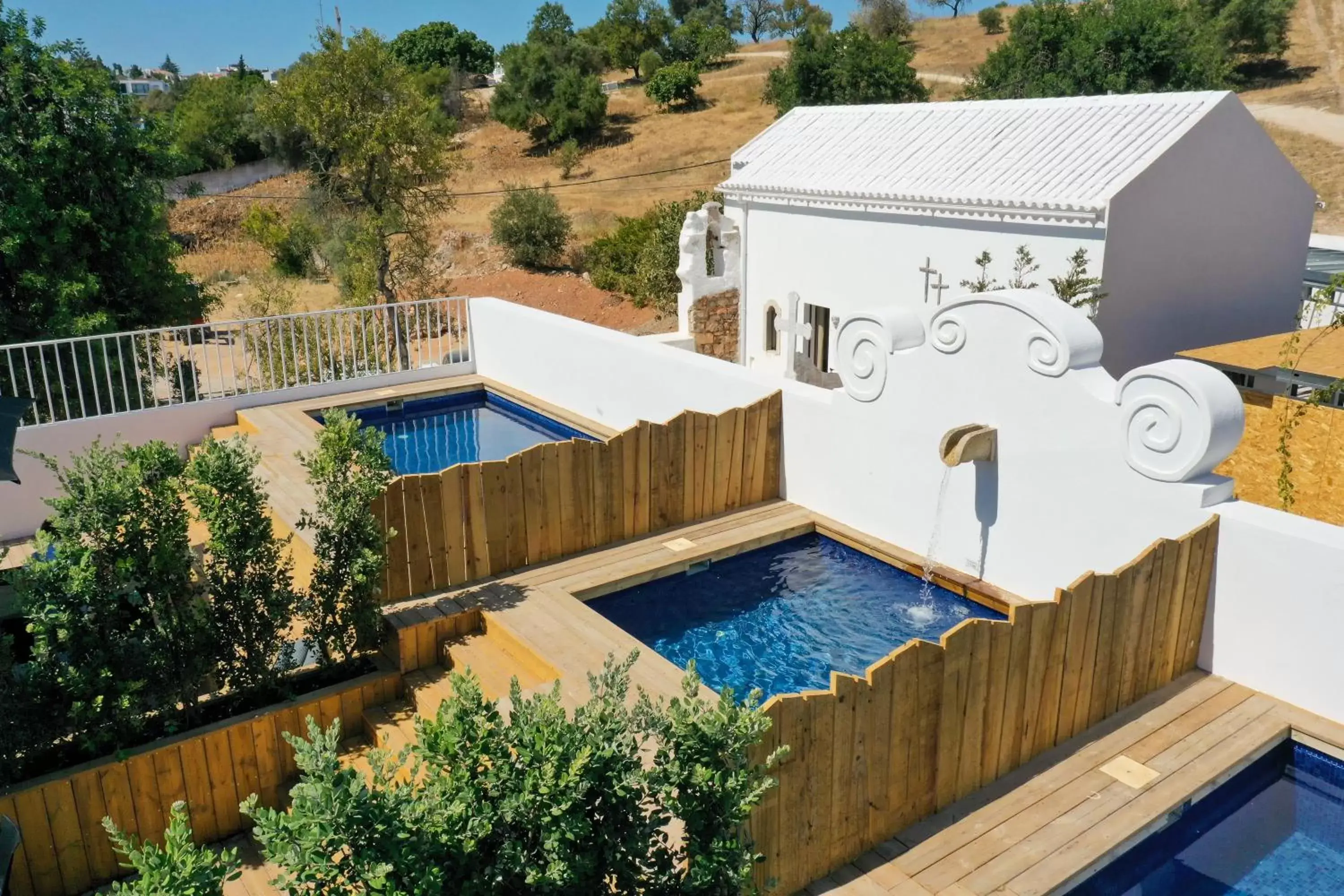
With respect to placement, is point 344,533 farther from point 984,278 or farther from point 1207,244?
point 1207,244

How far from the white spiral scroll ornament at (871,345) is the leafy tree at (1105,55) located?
3118 cm

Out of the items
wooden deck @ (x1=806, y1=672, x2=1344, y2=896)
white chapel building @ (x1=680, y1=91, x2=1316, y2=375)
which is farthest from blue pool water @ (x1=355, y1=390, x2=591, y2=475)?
wooden deck @ (x1=806, y1=672, x2=1344, y2=896)

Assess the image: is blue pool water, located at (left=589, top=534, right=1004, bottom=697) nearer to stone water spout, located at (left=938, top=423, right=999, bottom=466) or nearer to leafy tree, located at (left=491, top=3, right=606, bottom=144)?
stone water spout, located at (left=938, top=423, right=999, bottom=466)

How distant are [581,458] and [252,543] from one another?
2909 mm

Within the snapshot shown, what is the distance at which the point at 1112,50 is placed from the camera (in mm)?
37031

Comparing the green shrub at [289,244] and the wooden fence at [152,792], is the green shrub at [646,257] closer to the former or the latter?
the green shrub at [289,244]

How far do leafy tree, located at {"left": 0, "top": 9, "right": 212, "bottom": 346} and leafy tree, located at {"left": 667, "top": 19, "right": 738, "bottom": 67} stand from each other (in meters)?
50.5

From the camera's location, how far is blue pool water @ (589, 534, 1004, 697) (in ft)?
22.7

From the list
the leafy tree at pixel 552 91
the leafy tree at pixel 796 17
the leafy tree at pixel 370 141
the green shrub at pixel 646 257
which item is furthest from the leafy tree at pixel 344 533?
the leafy tree at pixel 796 17

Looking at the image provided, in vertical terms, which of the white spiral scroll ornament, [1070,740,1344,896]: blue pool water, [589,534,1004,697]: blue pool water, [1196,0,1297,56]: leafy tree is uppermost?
[1196,0,1297,56]: leafy tree

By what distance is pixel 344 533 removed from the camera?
5902mm

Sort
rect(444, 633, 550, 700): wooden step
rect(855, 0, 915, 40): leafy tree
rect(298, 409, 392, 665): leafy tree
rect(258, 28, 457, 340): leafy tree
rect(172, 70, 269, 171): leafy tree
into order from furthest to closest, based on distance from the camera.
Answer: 1. rect(855, 0, 915, 40): leafy tree
2. rect(172, 70, 269, 171): leafy tree
3. rect(258, 28, 457, 340): leafy tree
4. rect(444, 633, 550, 700): wooden step
5. rect(298, 409, 392, 665): leafy tree

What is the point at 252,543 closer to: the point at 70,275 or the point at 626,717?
the point at 626,717

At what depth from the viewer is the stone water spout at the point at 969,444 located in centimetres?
710
